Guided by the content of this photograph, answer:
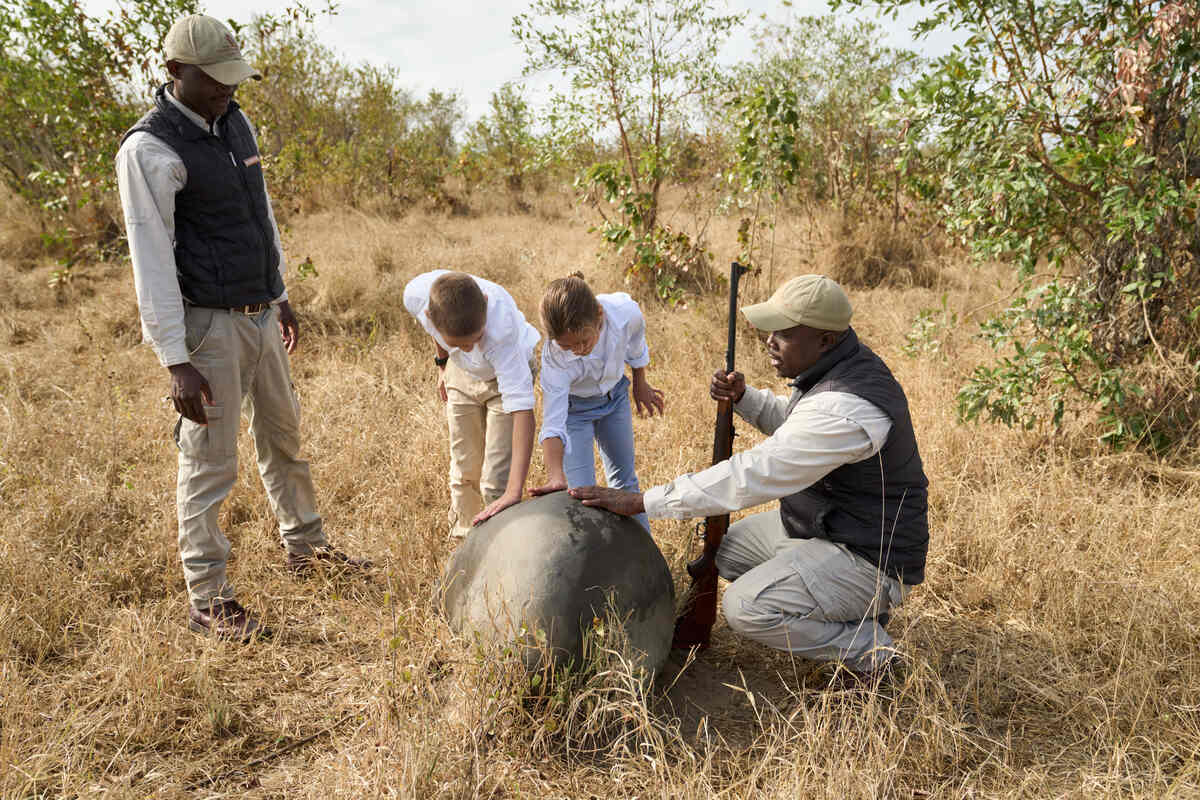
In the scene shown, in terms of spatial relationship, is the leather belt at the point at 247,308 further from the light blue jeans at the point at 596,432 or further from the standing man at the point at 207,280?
the light blue jeans at the point at 596,432

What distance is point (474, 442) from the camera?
364 centimetres

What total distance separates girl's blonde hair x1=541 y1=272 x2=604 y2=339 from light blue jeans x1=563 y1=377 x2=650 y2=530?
2.08 ft

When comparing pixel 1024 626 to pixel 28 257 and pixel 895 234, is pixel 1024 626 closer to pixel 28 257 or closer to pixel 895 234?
pixel 895 234

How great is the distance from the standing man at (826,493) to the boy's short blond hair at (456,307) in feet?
2.86

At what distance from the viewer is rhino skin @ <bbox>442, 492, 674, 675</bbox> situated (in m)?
2.45

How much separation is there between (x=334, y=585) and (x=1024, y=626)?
3.11 m

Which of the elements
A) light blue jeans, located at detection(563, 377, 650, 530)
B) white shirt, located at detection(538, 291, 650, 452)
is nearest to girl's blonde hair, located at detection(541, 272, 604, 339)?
white shirt, located at detection(538, 291, 650, 452)

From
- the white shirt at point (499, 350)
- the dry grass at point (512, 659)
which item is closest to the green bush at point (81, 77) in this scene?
the dry grass at point (512, 659)

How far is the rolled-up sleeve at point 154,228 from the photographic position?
2.62 m

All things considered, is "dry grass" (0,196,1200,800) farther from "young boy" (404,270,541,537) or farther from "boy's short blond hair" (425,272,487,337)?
"boy's short blond hair" (425,272,487,337)

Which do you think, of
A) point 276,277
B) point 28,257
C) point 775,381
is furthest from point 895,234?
point 28,257

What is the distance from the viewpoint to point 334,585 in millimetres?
3463

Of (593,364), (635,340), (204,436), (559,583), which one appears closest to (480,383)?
(593,364)

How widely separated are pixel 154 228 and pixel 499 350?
138 centimetres
